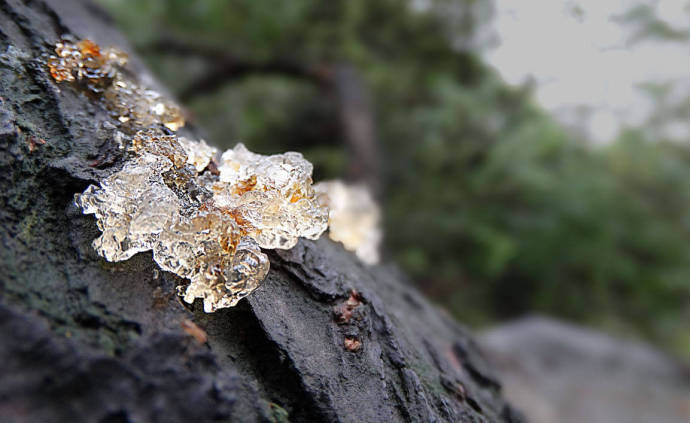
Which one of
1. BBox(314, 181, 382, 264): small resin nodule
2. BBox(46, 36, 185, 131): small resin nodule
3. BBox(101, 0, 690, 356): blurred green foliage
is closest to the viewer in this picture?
BBox(46, 36, 185, 131): small resin nodule

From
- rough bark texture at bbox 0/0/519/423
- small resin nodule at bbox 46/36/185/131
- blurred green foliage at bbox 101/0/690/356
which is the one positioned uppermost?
blurred green foliage at bbox 101/0/690/356

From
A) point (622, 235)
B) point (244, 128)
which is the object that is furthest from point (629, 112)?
point (244, 128)

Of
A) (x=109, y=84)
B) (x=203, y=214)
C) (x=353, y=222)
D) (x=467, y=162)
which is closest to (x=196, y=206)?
(x=203, y=214)

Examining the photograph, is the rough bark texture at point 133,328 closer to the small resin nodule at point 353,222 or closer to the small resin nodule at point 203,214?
the small resin nodule at point 203,214

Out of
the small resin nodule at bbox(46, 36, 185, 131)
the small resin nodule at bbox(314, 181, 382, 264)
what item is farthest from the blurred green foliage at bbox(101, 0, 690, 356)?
the small resin nodule at bbox(46, 36, 185, 131)

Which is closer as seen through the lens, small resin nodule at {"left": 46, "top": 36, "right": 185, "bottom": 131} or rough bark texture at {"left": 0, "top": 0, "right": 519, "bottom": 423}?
rough bark texture at {"left": 0, "top": 0, "right": 519, "bottom": 423}

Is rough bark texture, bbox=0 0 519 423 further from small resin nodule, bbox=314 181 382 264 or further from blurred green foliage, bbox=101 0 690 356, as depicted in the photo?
blurred green foliage, bbox=101 0 690 356

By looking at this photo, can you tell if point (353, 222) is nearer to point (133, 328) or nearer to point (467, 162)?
point (133, 328)
